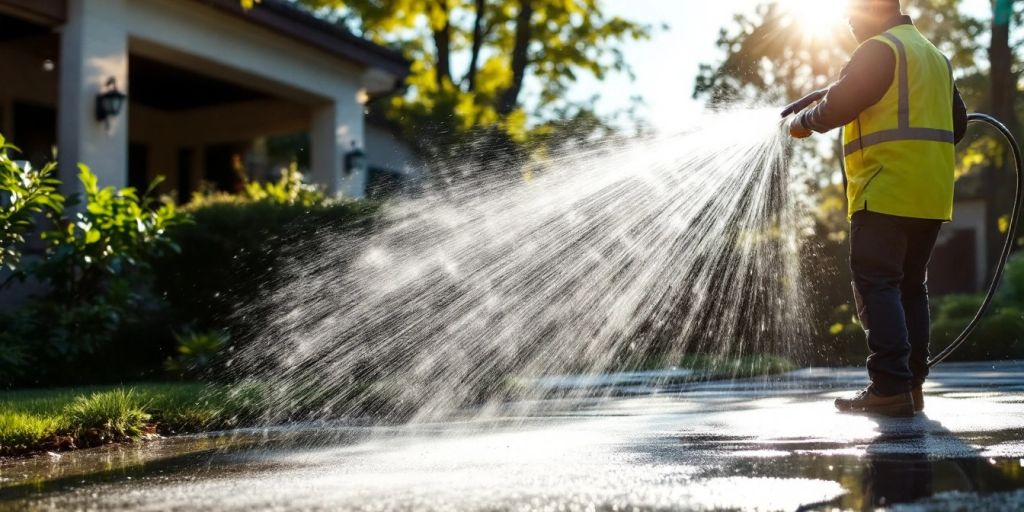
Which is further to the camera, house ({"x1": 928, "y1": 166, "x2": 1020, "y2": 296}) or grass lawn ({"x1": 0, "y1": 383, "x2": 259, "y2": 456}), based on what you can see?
house ({"x1": 928, "y1": 166, "x2": 1020, "y2": 296})

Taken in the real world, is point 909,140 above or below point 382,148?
below

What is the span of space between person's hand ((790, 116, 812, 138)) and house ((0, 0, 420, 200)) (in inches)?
164

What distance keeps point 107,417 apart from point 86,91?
7.19m

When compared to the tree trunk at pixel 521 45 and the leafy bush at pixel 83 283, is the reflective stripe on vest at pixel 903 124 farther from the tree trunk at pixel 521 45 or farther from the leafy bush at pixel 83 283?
the tree trunk at pixel 521 45

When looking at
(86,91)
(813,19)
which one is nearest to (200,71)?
(86,91)

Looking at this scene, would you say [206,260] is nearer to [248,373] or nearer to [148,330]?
[148,330]

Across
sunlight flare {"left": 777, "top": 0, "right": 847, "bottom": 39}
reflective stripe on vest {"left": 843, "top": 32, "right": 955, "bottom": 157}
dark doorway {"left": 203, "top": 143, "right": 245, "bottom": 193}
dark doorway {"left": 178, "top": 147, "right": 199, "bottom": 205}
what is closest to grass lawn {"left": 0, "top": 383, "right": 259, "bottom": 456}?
reflective stripe on vest {"left": 843, "top": 32, "right": 955, "bottom": 157}

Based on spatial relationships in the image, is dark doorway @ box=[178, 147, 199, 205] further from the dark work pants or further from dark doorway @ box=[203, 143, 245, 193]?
the dark work pants

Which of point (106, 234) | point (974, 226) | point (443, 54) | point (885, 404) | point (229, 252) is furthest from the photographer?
point (974, 226)

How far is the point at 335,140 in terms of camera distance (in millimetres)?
16250

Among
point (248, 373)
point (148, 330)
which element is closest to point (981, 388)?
point (248, 373)

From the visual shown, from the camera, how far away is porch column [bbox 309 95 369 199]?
53.0 ft

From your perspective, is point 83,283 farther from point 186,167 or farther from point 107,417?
point 186,167

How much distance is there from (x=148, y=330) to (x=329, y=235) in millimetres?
2097
